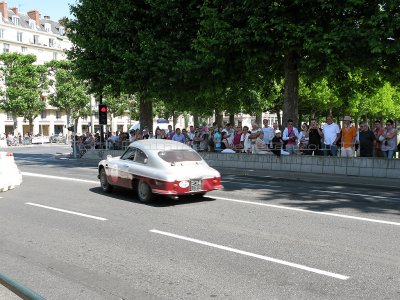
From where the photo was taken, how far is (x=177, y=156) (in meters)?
10.9

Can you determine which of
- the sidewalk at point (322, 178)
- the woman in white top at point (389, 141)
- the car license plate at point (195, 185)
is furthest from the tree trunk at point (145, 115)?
the car license plate at point (195, 185)

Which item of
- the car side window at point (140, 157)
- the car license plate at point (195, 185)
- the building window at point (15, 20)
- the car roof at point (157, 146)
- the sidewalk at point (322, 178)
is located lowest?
the sidewalk at point (322, 178)

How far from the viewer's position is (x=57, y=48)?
93.9 metres

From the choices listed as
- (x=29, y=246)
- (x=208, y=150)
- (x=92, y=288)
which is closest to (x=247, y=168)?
(x=208, y=150)

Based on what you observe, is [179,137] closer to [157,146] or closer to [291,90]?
[291,90]

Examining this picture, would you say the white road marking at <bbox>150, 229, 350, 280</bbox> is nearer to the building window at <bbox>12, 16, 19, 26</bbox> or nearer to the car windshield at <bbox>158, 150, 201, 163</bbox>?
the car windshield at <bbox>158, 150, 201, 163</bbox>

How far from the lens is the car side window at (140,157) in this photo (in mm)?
10977

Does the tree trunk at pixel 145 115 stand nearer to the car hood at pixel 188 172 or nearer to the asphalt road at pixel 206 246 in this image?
the asphalt road at pixel 206 246

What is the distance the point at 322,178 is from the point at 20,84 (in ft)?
209

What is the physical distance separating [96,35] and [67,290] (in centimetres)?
2068

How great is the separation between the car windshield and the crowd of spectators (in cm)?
649

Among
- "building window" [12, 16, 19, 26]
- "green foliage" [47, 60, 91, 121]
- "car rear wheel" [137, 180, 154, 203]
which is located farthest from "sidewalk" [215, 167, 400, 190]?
"building window" [12, 16, 19, 26]

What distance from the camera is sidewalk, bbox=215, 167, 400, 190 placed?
1373 centimetres

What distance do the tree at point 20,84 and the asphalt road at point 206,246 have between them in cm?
6086
